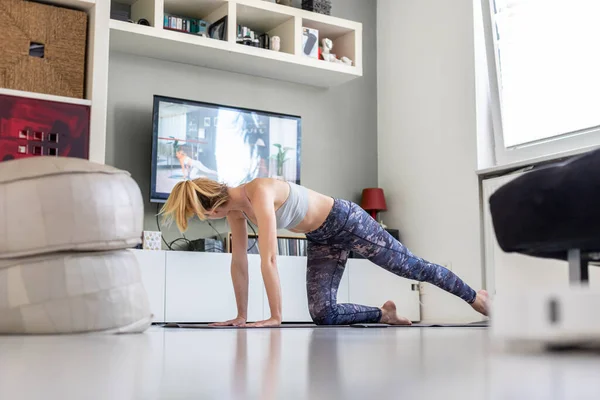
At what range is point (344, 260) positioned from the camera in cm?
401

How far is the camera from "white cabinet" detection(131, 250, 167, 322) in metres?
4.61

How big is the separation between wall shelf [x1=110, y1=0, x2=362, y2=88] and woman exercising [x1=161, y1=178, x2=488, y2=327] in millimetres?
1759

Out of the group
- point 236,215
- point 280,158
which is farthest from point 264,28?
point 236,215

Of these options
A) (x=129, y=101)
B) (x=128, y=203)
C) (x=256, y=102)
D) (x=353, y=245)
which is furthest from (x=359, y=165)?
(x=128, y=203)

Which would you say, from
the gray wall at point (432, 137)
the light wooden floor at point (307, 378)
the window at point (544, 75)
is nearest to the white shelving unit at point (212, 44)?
the gray wall at point (432, 137)

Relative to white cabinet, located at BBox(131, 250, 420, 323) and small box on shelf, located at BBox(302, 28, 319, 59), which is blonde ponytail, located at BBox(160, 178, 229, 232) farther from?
small box on shelf, located at BBox(302, 28, 319, 59)

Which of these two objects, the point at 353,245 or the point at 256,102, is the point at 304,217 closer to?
the point at 353,245

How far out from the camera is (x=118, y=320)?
187 centimetres

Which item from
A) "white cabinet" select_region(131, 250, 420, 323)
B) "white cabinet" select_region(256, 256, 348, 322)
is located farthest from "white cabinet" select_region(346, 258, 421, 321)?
"white cabinet" select_region(256, 256, 348, 322)

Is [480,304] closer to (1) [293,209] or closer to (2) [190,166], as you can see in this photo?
(1) [293,209]

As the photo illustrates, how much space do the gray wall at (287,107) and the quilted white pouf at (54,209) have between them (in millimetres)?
3323

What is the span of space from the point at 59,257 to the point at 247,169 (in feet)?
11.8

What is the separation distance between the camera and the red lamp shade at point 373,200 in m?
5.96

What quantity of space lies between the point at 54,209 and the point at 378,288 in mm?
3945
